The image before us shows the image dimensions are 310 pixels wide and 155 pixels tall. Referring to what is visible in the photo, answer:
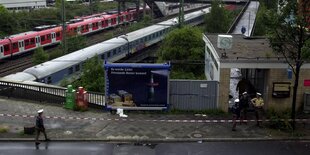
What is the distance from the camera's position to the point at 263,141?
16.3 m

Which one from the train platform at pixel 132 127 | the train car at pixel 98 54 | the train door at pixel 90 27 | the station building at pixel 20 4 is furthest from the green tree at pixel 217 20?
the station building at pixel 20 4

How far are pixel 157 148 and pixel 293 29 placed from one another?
6.69m

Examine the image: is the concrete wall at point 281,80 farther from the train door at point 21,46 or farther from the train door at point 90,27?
the train door at point 90,27

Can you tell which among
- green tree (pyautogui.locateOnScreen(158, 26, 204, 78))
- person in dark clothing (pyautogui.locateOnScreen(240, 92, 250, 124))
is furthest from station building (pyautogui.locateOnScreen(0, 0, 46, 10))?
person in dark clothing (pyautogui.locateOnScreen(240, 92, 250, 124))

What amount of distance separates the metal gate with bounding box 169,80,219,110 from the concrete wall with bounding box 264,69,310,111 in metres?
2.26

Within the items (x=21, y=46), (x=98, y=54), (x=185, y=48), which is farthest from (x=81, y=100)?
(x=21, y=46)

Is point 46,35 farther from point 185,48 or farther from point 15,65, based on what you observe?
point 185,48

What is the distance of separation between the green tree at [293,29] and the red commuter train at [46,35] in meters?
29.9

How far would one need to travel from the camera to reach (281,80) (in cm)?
1895

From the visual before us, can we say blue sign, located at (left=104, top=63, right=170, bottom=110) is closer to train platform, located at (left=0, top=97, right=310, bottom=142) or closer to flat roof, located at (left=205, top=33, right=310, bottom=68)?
train platform, located at (left=0, top=97, right=310, bottom=142)

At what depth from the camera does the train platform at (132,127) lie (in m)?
16.2

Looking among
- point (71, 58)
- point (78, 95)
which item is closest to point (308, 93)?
point (78, 95)

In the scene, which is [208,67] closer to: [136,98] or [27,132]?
[136,98]

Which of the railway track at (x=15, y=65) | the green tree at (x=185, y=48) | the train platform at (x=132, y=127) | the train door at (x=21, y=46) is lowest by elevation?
the railway track at (x=15, y=65)
